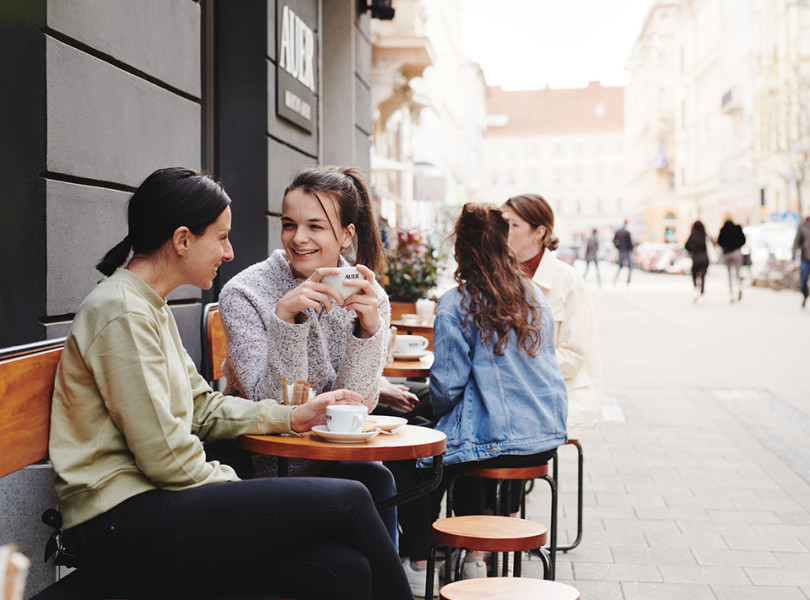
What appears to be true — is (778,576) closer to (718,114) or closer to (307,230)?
(307,230)

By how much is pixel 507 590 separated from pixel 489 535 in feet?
1.81

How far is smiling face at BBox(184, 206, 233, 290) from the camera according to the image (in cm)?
270

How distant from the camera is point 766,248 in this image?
32.2 meters

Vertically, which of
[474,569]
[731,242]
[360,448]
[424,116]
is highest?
[424,116]

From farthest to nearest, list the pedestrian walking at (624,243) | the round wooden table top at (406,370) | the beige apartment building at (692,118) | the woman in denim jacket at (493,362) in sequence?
the beige apartment building at (692,118) < the pedestrian walking at (624,243) < the round wooden table top at (406,370) < the woman in denim jacket at (493,362)

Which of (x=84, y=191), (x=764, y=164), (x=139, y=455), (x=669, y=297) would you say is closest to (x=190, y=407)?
(x=139, y=455)

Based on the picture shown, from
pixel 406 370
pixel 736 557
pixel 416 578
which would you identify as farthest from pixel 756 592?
pixel 406 370

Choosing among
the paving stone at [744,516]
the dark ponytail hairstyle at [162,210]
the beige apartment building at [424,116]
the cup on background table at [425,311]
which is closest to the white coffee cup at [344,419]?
the dark ponytail hairstyle at [162,210]

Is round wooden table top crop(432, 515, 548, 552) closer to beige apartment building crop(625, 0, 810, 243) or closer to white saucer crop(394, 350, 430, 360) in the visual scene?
white saucer crop(394, 350, 430, 360)

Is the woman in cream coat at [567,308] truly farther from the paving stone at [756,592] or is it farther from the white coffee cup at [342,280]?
the white coffee cup at [342,280]

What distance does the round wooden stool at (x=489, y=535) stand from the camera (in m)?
3.19

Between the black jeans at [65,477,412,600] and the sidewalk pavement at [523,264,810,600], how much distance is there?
211 centimetres

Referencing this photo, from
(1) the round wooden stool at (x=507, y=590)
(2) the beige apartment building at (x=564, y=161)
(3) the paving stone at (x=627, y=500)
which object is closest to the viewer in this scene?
(1) the round wooden stool at (x=507, y=590)

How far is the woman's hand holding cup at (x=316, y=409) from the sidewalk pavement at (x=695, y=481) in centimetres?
187
